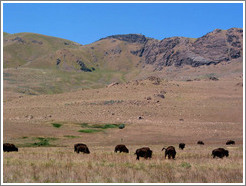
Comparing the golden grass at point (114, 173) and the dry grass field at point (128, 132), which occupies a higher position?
the dry grass field at point (128, 132)

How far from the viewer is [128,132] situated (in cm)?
4769

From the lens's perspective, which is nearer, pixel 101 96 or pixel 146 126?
pixel 146 126

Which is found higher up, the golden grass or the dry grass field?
the dry grass field

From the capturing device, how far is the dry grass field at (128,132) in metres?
14.7

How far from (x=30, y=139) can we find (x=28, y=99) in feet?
166

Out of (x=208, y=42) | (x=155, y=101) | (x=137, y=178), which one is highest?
(x=208, y=42)

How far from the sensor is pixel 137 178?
1359 cm

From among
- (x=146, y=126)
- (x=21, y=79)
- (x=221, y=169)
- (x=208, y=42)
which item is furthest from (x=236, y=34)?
(x=221, y=169)

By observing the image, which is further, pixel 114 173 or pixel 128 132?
pixel 128 132

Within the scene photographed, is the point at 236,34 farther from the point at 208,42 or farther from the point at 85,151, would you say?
the point at 85,151

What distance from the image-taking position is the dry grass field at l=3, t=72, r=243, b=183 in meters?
14.7

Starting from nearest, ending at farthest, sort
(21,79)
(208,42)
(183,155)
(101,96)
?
1. (183,155)
2. (101,96)
3. (21,79)
4. (208,42)

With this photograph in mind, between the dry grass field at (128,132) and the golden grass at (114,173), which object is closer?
the golden grass at (114,173)

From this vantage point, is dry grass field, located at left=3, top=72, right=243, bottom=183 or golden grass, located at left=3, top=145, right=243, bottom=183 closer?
golden grass, located at left=3, top=145, right=243, bottom=183
